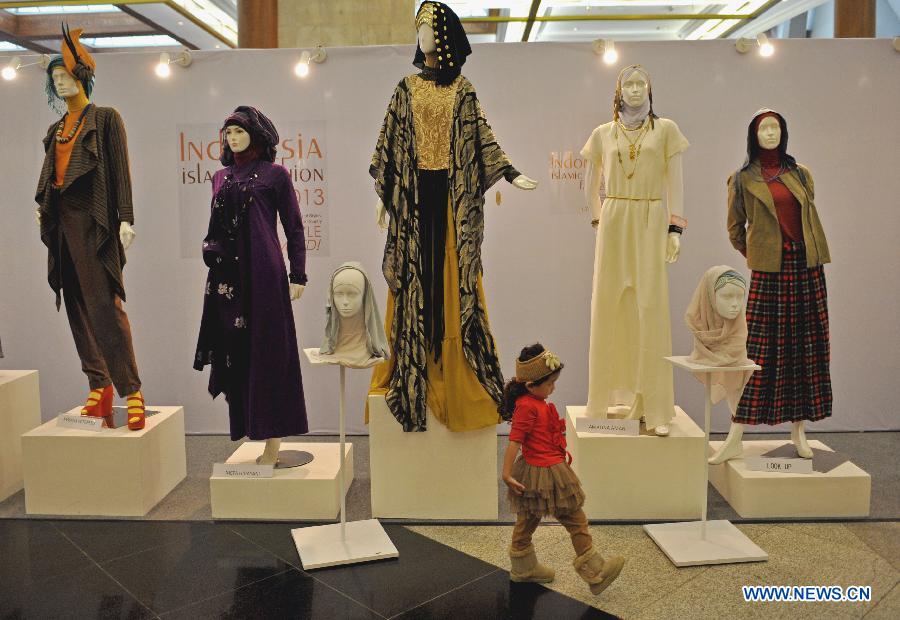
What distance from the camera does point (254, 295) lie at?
3602 mm

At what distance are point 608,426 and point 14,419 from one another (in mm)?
3125

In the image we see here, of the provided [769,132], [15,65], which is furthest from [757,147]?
[15,65]

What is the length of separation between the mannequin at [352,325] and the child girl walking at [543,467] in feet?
2.23

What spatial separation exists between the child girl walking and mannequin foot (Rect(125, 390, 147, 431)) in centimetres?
201

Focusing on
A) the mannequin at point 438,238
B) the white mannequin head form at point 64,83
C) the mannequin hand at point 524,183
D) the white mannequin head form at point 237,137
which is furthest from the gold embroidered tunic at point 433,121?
the white mannequin head form at point 64,83

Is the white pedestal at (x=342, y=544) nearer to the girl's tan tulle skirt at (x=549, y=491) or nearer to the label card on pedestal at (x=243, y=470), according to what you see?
the label card on pedestal at (x=243, y=470)

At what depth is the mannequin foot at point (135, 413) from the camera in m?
3.82

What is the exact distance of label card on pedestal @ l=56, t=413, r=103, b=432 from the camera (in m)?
3.78

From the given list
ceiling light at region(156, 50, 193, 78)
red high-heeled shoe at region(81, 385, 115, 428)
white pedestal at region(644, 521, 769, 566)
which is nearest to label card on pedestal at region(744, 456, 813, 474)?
white pedestal at region(644, 521, 769, 566)

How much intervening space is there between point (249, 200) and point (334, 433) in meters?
2.07

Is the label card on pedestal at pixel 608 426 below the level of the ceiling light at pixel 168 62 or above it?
below

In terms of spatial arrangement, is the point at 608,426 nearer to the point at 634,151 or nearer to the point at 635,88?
the point at 634,151

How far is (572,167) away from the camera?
195 inches

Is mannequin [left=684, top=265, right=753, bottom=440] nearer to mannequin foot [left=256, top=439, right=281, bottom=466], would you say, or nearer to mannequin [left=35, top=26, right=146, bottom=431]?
mannequin foot [left=256, top=439, right=281, bottom=466]
